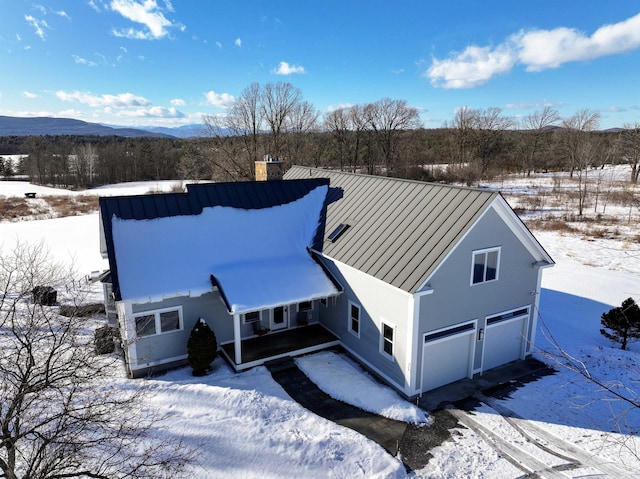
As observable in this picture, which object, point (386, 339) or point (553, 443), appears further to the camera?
point (386, 339)

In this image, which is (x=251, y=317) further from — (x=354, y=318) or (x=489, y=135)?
(x=489, y=135)

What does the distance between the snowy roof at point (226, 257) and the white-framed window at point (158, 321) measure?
2.18ft

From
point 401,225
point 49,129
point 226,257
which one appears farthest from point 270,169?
point 49,129

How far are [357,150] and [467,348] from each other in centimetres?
5172

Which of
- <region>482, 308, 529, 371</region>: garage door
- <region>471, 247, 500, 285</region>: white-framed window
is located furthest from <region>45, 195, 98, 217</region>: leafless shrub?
<region>482, 308, 529, 371</region>: garage door

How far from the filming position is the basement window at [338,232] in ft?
46.9

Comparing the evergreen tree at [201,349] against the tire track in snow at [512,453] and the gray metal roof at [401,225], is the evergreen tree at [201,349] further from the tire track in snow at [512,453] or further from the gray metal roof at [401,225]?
the tire track in snow at [512,453]

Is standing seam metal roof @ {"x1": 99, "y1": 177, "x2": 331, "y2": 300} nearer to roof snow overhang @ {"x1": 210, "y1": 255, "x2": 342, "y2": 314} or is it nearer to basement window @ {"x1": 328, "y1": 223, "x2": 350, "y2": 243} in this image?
basement window @ {"x1": 328, "y1": 223, "x2": 350, "y2": 243}

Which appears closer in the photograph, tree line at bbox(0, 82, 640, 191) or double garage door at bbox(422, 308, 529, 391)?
double garage door at bbox(422, 308, 529, 391)

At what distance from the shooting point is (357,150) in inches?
2416

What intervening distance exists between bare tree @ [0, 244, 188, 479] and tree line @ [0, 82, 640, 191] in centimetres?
3511

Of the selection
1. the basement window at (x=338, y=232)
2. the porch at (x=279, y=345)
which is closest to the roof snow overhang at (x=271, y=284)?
the basement window at (x=338, y=232)

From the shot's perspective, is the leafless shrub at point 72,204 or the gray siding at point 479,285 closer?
the gray siding at point 479,285

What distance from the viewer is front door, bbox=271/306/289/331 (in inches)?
570
